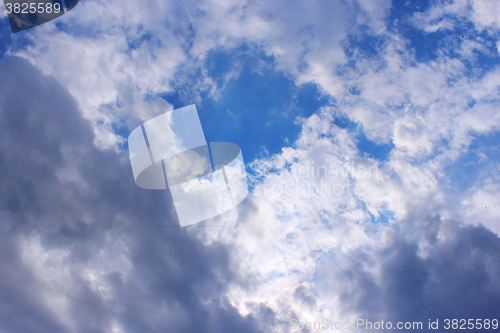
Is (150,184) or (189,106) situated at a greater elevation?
(189,106)

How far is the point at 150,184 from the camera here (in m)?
39.0

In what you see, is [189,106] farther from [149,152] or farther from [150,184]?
[150,184]

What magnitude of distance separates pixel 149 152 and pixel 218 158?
426 inches

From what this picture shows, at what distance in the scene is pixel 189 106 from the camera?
112 feet

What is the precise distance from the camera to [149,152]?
3281 cm

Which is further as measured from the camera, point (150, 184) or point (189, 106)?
point (150, 184)

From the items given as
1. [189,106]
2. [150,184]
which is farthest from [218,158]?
[150,184]

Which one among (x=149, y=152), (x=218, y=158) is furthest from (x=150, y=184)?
(x=218, y=158)

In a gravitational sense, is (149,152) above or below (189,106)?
below

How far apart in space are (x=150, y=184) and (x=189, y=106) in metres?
16.6

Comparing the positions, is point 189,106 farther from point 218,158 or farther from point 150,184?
point 150,184

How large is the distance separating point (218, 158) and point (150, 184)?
15.0m

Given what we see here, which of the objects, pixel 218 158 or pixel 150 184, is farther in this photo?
pixel 150 184

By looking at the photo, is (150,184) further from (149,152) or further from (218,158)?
(218,158)
